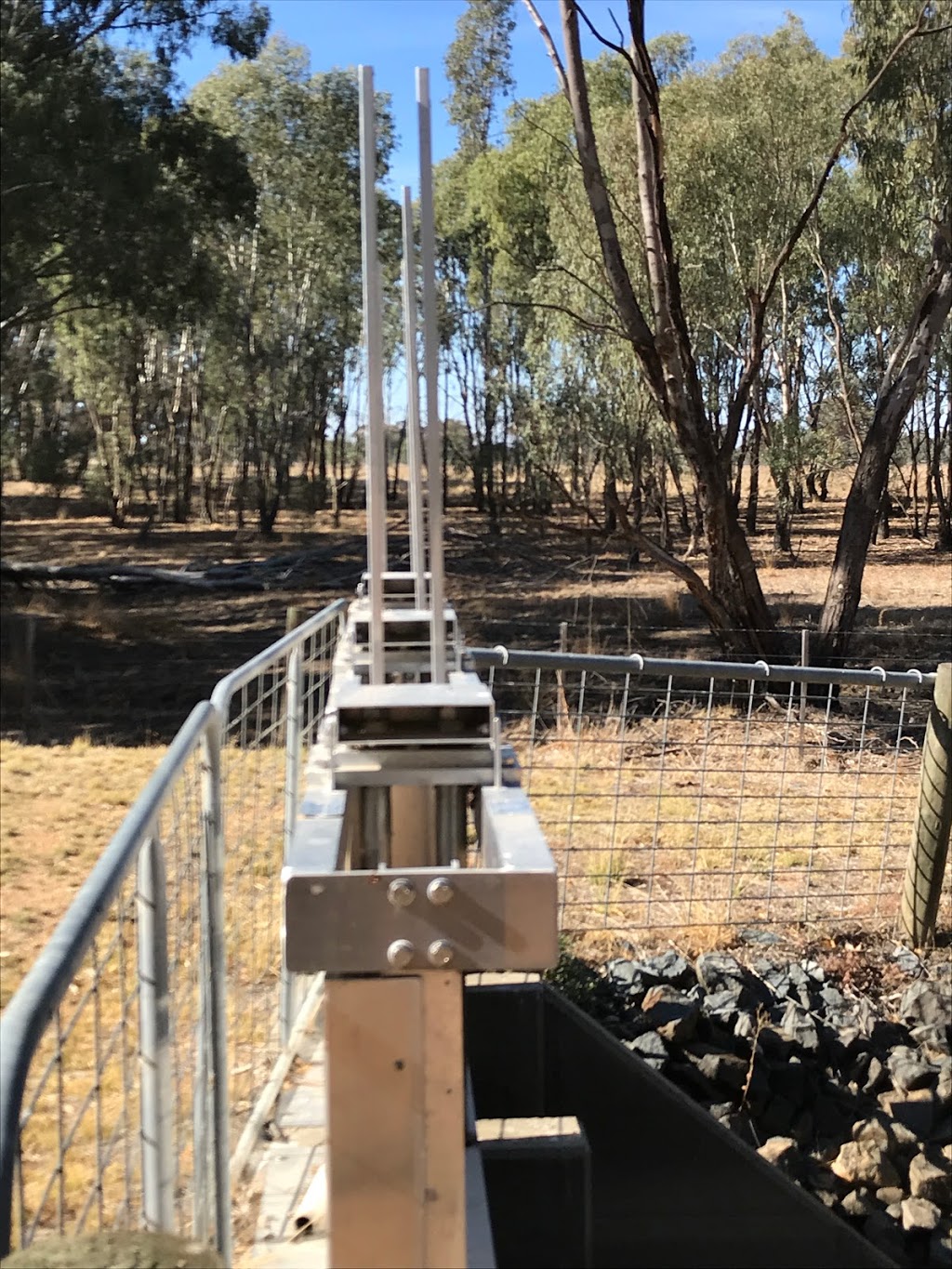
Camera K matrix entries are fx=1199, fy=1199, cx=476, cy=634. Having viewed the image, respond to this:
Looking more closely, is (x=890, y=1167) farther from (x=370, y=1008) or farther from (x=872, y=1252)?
(x=370, y=1008)

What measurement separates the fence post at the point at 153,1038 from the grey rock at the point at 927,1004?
147 inches

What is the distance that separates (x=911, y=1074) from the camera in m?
4.33

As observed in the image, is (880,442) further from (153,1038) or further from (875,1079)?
(153,1038)

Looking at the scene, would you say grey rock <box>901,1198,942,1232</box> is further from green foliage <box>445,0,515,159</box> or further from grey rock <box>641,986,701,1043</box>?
green foliage <box>445,0,515,159</box>

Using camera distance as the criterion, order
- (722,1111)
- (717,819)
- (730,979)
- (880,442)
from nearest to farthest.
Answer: (722,1111), (730,979), (717,819), (880,442)

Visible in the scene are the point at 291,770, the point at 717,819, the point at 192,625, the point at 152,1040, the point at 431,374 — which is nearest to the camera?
the point at 152,1040

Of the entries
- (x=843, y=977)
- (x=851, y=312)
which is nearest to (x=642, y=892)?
(x=843, y=977)

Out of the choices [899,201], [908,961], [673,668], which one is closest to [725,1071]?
[908,961]

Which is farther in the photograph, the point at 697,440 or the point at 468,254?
the point at 468,254

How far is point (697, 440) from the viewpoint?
9.75 metres

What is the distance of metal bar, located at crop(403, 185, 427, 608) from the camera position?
252 cm

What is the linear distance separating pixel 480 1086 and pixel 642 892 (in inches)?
63.7

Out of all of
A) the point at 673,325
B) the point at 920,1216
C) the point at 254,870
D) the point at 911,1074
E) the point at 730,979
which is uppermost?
the point at 673,325

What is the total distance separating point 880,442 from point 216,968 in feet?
31.6
